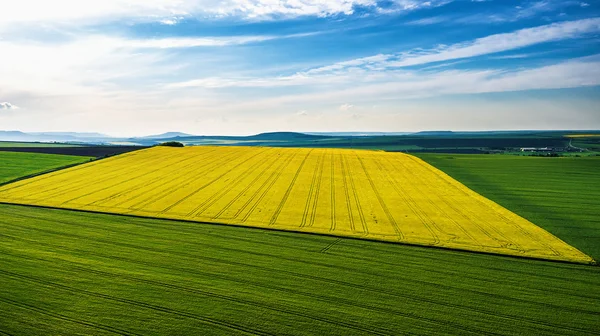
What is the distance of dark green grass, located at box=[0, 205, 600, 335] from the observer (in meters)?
14.2

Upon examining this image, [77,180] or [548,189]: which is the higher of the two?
[77,180]

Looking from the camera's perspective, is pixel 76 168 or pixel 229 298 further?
pixel 76 168

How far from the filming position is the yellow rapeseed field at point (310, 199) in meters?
26.4

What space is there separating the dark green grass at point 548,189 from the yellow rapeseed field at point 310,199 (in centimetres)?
170

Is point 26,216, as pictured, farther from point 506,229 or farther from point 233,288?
point 506,229

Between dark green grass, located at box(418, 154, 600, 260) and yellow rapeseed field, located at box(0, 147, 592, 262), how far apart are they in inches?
66.9

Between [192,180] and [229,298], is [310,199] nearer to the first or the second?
[192,180]

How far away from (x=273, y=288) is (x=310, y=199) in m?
20.0

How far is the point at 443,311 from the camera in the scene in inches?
605

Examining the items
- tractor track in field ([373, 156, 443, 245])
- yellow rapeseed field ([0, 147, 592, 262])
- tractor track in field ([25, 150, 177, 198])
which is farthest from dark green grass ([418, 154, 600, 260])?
tractor track in field ([25, 150, 177, 198])

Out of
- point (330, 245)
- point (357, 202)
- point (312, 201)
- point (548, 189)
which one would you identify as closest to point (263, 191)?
point (312, 201)

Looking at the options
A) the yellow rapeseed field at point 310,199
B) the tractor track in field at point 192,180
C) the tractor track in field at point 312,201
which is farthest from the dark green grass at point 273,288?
the tractor track in field at point 192,180

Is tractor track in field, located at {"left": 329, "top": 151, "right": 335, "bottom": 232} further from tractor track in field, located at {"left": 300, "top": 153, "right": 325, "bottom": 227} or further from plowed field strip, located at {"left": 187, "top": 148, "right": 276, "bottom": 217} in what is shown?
plowed field strip, located at {"left": 187, "top": 148, "right": 276, "bottom": 217}

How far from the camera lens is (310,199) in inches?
1460
